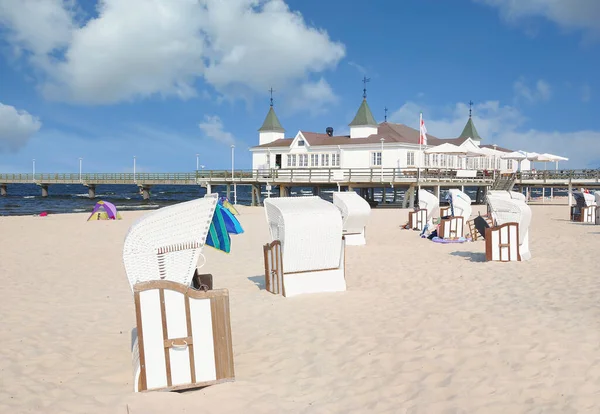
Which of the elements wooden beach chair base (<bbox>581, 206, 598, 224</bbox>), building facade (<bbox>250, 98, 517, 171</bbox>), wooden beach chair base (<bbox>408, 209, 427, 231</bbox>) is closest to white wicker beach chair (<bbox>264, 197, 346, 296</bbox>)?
wooden beach chair base (<bbox>408, 209, 427, 231</bbox>)

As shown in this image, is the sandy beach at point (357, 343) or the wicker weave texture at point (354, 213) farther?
the wicker weave texture at point (354, 213)

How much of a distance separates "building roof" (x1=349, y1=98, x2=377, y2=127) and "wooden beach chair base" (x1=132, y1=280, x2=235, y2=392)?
3699 centimetres

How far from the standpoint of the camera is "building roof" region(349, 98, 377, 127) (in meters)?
40.6

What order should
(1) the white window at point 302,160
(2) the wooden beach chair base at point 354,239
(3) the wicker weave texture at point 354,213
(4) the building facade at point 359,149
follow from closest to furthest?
(3) the wicker weave texture at point 354,213 < (2) the wooden beach chair base at point 354,239 < (4) the building facade at point 359,149 < (1) the white window at point 302,160

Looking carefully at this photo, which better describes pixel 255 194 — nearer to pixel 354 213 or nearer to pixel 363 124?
pixel 363 124

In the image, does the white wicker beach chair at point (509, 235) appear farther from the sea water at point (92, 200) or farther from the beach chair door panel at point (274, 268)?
the sea water at point (92, 200)

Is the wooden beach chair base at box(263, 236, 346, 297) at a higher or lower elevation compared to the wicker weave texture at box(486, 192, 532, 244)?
lower

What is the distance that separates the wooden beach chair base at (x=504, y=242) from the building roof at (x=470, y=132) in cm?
4399

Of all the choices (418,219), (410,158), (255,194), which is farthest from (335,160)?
(418,219)

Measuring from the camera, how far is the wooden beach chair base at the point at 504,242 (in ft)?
36.7

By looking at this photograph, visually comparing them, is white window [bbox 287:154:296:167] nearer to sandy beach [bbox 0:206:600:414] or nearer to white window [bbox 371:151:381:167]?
white window [bbox 371:151:381:167]

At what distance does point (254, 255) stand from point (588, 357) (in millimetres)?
9570

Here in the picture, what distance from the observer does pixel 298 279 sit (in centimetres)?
839

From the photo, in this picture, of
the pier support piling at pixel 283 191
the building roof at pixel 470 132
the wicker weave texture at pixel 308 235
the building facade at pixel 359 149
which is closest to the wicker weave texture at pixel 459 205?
the wicker weave texture at pixel 308 235
